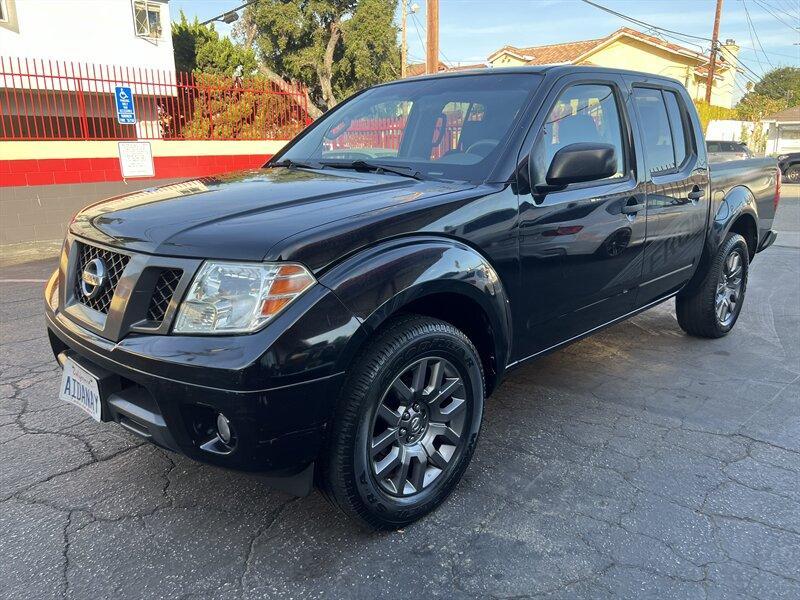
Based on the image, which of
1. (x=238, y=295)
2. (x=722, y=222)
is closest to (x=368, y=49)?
(x=722, y=222)

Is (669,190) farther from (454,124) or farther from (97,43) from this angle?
(97,43)

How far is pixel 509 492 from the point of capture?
110 inches

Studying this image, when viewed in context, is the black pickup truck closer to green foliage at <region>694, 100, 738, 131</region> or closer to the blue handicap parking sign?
the blue handicap parking sign

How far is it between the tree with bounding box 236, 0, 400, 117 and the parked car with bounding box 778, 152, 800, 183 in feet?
55.8

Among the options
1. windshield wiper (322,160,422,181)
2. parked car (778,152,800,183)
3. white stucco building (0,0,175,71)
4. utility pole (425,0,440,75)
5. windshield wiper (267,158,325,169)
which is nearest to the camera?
windshield wiper (322,160,422,181)

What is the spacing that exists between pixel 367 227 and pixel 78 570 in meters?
1.56

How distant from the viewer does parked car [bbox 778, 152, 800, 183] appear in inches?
794

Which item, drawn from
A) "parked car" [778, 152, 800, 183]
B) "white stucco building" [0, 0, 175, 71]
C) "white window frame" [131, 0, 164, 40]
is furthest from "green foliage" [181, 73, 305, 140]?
"parked car" [778, 152, 800, 183]

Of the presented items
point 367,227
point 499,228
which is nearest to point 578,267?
point 499,228

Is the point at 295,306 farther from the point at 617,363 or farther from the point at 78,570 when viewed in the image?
the point at 617,363

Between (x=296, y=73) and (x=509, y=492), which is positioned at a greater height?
(x=296, y=73)

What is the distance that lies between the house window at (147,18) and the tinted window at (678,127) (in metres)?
18.0

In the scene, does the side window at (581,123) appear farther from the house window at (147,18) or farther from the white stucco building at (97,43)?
the house window at (147,18)

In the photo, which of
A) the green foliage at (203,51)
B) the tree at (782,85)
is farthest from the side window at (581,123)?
the tree at (782,85)
